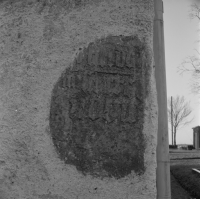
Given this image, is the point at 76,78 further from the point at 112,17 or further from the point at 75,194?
the point at 75,194

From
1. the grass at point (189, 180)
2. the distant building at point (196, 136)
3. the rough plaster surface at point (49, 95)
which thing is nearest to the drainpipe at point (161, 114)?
the rough plaster surface at point (49, 95)

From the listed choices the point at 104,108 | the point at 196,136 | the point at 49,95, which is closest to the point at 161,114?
the point at 104,108

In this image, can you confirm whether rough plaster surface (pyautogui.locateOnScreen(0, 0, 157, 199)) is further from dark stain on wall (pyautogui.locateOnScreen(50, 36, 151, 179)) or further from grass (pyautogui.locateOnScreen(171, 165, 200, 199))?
grass (pyautogui.locateOnScreen(171, 165, 200, 199))

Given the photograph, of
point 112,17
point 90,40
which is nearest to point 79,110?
point 90,40

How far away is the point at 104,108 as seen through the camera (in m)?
2.01

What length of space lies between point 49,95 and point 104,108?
344 millimetres

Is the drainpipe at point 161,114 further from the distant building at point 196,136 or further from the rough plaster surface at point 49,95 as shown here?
the distant building at point 196,136

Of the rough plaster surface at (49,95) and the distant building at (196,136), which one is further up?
the rough plaster surface at (49,95)

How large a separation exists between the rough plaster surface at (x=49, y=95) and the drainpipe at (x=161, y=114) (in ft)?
0.48

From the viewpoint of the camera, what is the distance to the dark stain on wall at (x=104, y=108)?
197cm

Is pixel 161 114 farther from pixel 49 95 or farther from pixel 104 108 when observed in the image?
pixel 49 95

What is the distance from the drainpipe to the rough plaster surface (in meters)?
0.15

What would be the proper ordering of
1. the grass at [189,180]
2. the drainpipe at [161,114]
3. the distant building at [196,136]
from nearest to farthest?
1. the drainpipe at [161,114]
2. the grass at [189,180]
3. the distant building at [196,136]

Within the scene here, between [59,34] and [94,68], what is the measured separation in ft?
1.02
